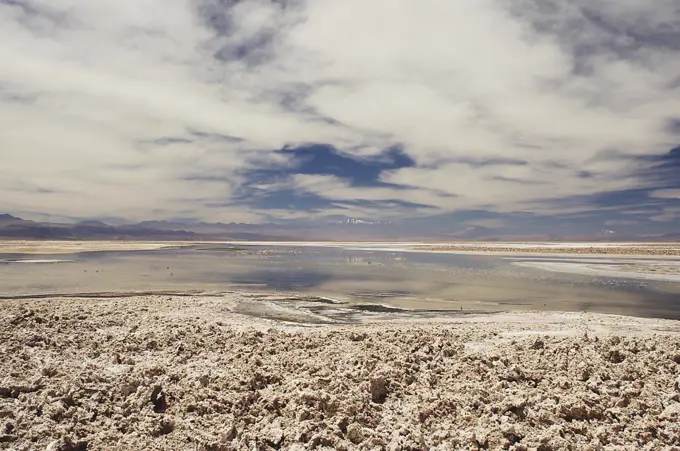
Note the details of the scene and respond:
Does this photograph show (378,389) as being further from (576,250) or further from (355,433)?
(576,250)

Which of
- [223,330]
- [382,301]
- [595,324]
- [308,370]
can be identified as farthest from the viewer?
[382,301]

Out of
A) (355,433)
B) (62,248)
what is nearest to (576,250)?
(355,433)

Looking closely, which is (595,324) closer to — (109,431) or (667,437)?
(667,437)

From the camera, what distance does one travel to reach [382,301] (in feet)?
57.4

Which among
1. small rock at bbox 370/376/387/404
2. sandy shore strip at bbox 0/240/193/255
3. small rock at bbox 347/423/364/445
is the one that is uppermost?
small rock at bbox 370/376/387/404

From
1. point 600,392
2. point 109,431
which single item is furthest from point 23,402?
point 600,392

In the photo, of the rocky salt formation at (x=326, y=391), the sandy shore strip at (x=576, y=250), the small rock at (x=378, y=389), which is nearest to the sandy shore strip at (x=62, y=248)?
the sandy shore strip at (x=576, y=250)

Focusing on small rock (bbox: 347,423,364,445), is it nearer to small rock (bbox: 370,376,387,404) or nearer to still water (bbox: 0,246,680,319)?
small rock (bbox: 370,376,387,404)

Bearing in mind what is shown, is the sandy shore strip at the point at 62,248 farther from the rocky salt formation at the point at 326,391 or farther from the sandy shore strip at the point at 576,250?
the rocky salt formation at the point at 326,391

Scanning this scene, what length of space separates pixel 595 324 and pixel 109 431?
39.0 feet

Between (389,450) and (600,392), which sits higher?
(600,392)

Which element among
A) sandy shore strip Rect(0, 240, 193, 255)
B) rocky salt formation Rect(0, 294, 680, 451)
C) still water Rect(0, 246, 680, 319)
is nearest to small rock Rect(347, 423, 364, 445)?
rocky salt formation Rect(0, 294, 680, 451)

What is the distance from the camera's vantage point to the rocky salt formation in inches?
202

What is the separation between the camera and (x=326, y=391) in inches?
233
